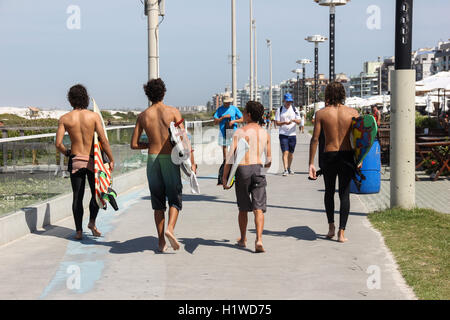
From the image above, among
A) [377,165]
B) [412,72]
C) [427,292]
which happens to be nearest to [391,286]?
[427,292]

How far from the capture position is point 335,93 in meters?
7.76

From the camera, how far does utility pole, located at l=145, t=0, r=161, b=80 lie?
586 inches

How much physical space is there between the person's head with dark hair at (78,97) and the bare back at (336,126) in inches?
108

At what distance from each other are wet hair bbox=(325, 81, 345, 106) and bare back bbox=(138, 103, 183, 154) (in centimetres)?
183

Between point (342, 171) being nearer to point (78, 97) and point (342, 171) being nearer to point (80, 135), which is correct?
point (80, 135)

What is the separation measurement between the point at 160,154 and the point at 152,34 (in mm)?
8228

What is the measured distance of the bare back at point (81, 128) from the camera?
25.8 ft

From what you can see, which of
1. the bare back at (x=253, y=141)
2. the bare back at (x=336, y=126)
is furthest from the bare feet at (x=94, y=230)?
the bare back at (x=336, y=126)

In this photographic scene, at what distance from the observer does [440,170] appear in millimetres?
13836

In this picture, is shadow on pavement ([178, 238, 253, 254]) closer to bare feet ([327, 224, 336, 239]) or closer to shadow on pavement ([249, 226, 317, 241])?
shadow on pavement ([249, 226, 317, 241])

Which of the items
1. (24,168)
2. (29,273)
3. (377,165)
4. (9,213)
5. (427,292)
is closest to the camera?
(427,292)

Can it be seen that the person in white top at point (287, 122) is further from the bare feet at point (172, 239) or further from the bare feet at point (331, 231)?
the bare feet at point (172, 239)
